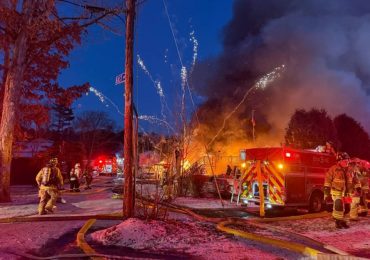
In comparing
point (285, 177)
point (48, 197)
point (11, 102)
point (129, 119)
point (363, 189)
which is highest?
point (11, 102)

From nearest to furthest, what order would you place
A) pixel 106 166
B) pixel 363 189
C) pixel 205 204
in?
pixel 363 189
pixel 205 204
pixel 106 166

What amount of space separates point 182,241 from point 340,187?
174 inches

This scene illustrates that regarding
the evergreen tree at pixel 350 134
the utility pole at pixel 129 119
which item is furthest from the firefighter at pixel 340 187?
the evergreen tree at pixel 350 134

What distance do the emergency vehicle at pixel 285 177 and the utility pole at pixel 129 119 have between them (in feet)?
13.8

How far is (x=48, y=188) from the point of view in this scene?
35.7 feet

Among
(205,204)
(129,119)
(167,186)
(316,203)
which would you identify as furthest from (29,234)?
(316,203)

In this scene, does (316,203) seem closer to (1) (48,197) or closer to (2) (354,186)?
(2) (354,186)

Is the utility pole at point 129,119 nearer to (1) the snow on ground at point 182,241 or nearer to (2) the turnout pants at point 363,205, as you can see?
(1) the snow on ground at point 182,241

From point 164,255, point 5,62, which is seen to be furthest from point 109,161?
point 164,255

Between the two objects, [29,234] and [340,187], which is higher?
[340,187]

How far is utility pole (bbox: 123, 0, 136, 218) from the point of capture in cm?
834

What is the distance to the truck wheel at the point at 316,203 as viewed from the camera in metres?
12.2

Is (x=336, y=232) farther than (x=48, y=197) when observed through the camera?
No

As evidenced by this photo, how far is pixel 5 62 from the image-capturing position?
56.5ft
